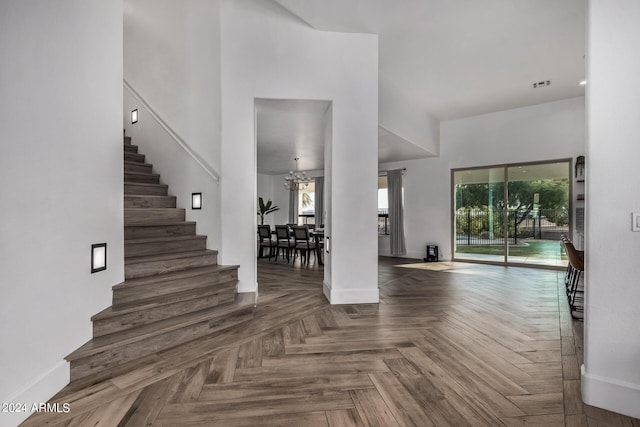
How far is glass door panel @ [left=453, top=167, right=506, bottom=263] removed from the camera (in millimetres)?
6762

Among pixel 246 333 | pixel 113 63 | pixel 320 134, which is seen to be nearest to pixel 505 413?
pixel 246 333

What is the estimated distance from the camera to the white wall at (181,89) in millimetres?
3586

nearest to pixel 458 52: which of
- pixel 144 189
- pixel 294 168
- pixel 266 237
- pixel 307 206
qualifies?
pixel 144 189

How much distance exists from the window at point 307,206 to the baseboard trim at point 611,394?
29.8 ft

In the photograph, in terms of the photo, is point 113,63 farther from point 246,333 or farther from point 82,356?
point 246,333

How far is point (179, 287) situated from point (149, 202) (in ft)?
4.79

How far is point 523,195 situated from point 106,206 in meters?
7.30

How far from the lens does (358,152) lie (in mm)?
3713

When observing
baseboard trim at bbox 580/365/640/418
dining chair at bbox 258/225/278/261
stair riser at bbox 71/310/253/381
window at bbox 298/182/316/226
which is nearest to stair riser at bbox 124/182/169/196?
stair riser at bbox 71/310/253/381

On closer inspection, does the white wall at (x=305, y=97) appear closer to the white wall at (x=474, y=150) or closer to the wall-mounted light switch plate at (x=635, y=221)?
the wall-mounted light switch plate at (x=635, y=221)

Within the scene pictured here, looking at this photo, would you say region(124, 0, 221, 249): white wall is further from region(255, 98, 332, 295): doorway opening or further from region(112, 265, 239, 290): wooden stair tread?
region(255, 98, 332, 295): doorway opening

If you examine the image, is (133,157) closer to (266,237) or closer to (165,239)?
(165,239)

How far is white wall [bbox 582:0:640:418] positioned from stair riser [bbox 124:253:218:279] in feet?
10.7

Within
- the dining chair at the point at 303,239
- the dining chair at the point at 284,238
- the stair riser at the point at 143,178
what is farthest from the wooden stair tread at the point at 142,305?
the dining chair at the point at 284,238
